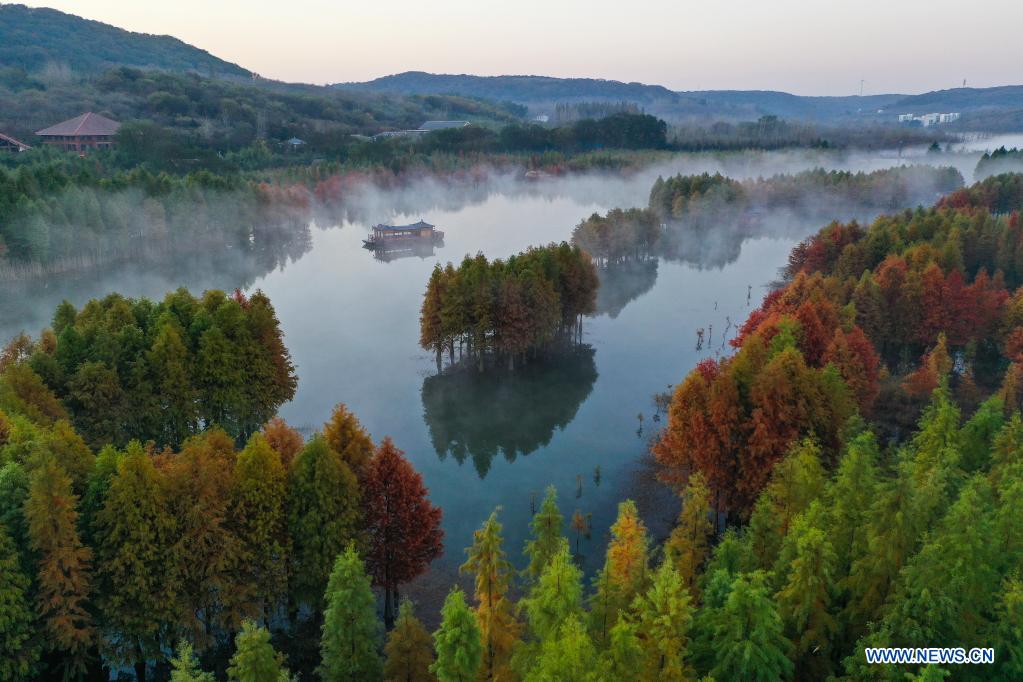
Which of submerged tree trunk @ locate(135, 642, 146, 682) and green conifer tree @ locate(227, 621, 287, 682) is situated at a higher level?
green conifer tree @ locate(227, 621, 287, 682)

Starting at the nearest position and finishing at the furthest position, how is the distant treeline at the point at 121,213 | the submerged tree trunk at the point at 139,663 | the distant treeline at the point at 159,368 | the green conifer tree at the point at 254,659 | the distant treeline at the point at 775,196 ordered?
the green conifer tree at the point at 254,659, the submerged tree trunk at the point at 139,663, the distant treeline at the point at 159,368, the distant treeline at the point at 121,213, the distant treeline at the point at 775,196

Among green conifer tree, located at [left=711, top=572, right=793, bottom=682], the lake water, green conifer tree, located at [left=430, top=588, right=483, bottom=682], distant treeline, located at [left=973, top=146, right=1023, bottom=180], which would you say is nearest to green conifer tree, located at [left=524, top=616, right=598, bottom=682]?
green conifer tree, located at [left=430, top=588, right=483, bottom=682]

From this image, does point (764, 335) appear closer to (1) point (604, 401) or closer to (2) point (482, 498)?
(1) point (604, 401)

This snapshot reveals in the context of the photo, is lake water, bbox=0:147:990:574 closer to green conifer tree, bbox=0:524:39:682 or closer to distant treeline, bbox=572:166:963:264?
distant treeline, bbox=572:166:963:264

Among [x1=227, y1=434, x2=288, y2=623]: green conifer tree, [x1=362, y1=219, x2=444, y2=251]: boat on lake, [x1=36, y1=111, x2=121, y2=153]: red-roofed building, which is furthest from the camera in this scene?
[x1=36, y1=111, x2=121, y2=153]: red-roofed building

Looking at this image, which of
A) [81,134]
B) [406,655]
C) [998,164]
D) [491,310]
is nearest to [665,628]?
[406,655]

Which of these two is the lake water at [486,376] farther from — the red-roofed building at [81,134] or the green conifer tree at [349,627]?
the red-roofed building at [81,134]

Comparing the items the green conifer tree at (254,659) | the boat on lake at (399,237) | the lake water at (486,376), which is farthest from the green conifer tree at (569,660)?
the boat on lake at (399,237)
